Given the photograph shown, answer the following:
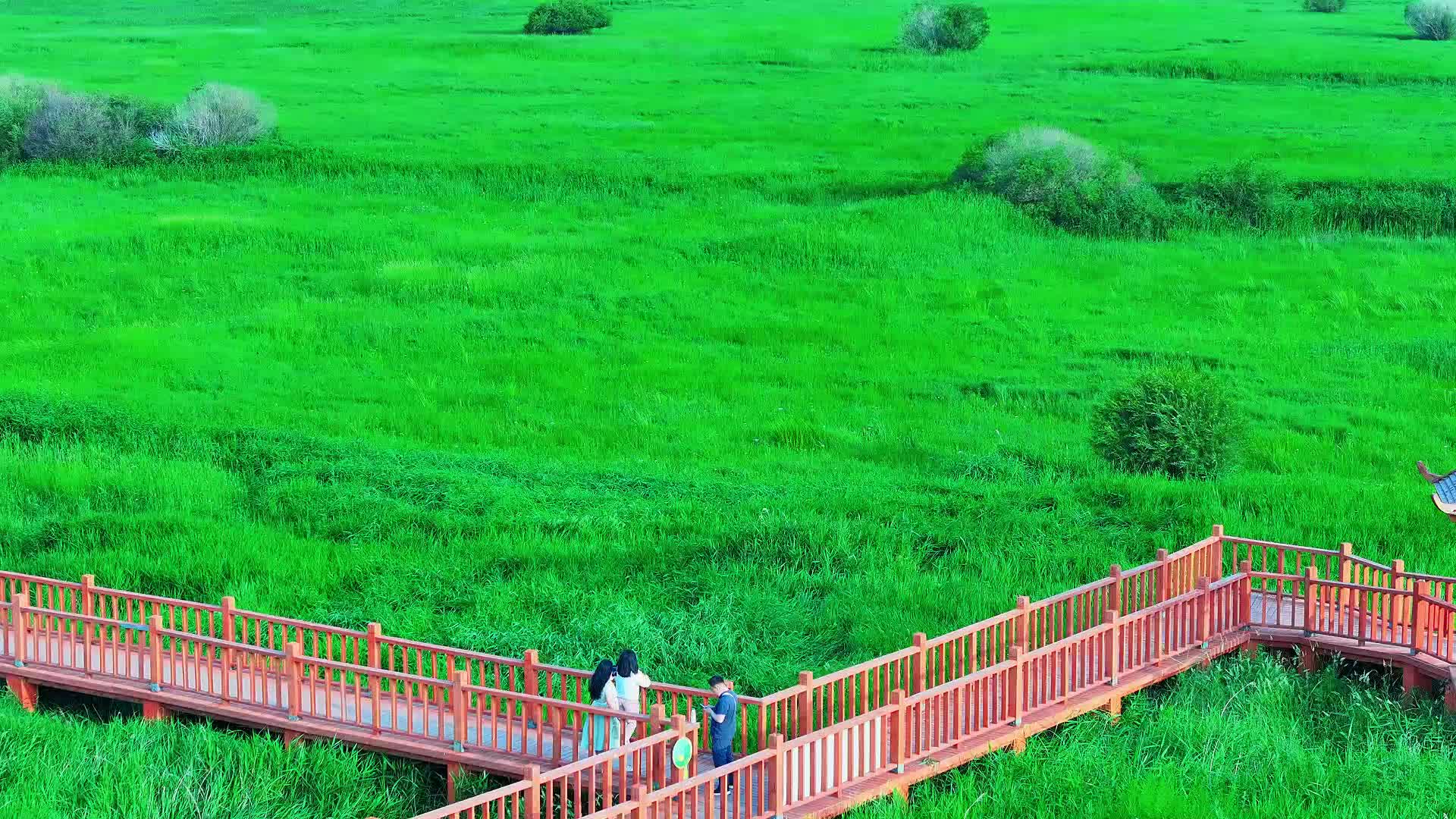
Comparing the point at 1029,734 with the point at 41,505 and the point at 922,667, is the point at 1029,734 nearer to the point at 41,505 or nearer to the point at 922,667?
the point at 922,667

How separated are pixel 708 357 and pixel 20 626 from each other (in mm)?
20500

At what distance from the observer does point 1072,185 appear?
4656 cm

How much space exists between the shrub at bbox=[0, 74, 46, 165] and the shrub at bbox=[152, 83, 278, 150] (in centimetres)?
337

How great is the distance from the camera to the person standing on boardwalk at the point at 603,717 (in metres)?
15.4

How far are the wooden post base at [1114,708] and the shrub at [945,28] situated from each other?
5110 cm

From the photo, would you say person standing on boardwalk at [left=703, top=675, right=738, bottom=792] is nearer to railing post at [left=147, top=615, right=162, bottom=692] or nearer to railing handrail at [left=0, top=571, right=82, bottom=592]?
railing post at [left=147, top=615, right=162, bottom=692]

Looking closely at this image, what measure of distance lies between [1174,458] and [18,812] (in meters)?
18.8

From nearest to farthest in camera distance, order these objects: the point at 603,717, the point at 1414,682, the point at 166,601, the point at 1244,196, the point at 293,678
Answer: the point at 603,717
the point at 293,678
the point at 1414,682
the point at 166,601
the point at 1244,196

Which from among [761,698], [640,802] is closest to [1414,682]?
[761,698]

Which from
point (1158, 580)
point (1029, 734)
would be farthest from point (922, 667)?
point (1158, 580)

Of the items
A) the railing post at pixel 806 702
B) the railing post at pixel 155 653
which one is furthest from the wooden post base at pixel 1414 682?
the railing post at pixel 155 653

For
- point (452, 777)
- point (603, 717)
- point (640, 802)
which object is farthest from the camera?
point (452, 777)

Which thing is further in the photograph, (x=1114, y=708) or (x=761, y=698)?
(x=1114, y=708)

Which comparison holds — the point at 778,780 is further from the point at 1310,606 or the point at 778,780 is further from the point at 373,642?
the point at 1310,606
